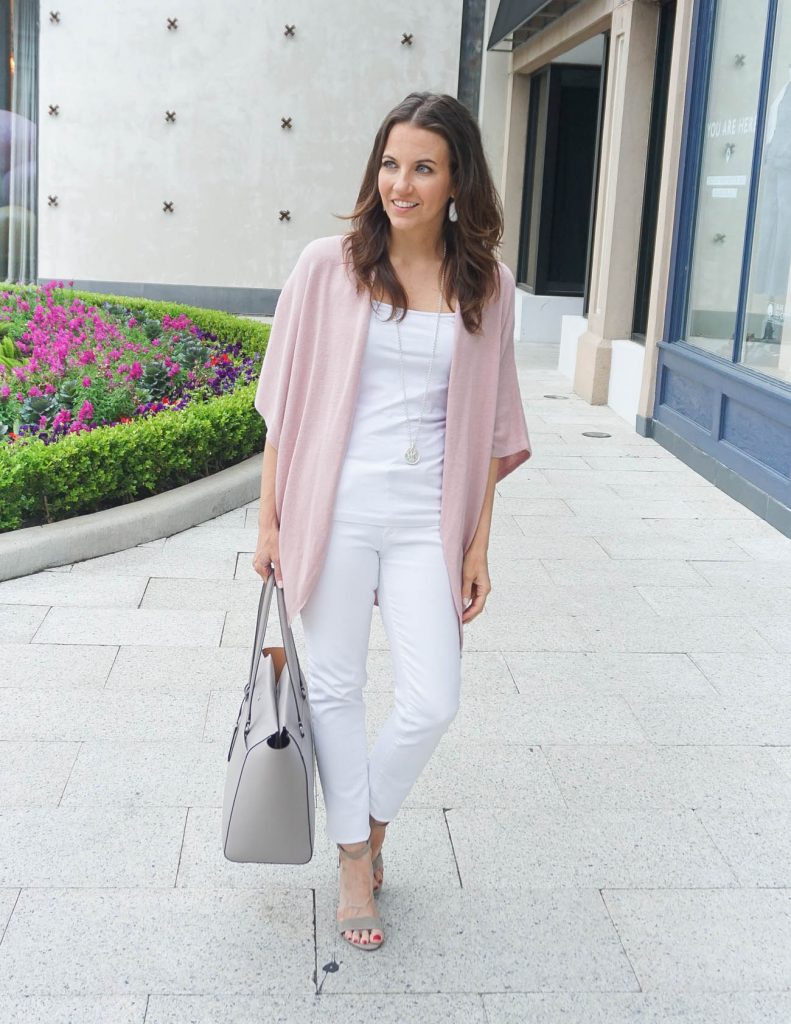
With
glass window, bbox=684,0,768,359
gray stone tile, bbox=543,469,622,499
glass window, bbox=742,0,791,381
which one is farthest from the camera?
glass window, bbox=684,0,768,359

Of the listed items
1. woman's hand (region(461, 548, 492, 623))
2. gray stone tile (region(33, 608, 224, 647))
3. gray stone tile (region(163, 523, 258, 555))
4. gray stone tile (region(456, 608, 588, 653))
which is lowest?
gray stone tile (region(33, 608, 224, 647))

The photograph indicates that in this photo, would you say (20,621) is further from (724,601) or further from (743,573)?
(743,573)

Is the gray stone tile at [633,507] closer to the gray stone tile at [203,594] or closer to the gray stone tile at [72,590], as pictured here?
the gray stone tile at [203,594]

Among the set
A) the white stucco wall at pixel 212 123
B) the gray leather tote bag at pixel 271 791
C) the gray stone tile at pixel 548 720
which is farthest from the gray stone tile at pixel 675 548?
the white stucco wall at pixel 212 123

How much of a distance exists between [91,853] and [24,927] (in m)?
0.35

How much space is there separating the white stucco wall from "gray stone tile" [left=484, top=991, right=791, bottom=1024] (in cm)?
1519

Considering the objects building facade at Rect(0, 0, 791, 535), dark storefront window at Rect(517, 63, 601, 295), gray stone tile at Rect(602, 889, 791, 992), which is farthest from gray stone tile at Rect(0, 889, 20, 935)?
dark storefront window at Rect(517, 63, 601, 295)

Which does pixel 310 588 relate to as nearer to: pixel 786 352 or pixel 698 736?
pixel 698 736

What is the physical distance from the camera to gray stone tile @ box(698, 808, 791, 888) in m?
3.21

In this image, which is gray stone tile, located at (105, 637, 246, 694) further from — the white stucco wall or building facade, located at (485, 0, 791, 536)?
the white stucco wall

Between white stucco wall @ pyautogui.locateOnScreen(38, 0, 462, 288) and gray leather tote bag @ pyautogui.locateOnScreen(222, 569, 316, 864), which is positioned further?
white stucco wall @ pyautogui.locateOnScreen(38, 0, 462, 288)

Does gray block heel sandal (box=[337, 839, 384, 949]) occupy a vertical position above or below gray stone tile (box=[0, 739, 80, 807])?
above

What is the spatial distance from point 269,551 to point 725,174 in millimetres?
6643

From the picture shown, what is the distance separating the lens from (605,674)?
4590 mm
